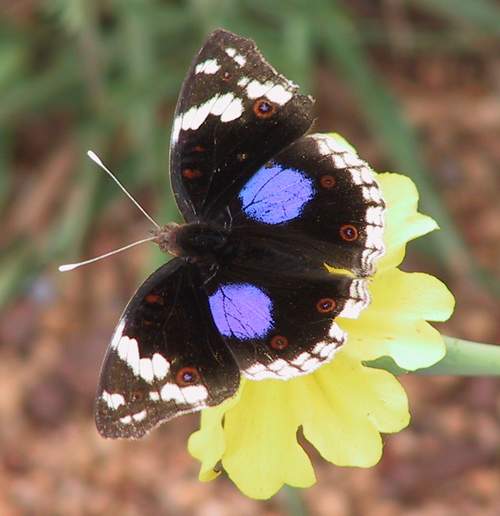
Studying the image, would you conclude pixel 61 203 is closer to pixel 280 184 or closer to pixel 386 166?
pixel 386 166

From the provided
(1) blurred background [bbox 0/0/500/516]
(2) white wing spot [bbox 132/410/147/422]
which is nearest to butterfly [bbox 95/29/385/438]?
(2) white wing spot [bbox 132/410/147/422]

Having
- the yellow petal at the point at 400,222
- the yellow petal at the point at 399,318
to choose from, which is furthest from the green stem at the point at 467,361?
the yellow petal at the point at 400,222

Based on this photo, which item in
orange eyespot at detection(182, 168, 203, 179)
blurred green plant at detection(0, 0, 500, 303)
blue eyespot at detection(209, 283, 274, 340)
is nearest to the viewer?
blue eyespot at detection(209, 283, 274, 340)

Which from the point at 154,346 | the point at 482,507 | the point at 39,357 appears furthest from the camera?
the point at 39,357

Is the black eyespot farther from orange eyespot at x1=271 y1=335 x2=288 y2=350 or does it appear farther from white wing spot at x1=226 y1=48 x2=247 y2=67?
white wing spot at x1=226 y1=48 x2=247 y2=67

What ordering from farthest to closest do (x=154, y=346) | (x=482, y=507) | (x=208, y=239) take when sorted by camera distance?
1. (x=482, y=507)
2. (x=208, y=239)
3. (x=154, y=346)

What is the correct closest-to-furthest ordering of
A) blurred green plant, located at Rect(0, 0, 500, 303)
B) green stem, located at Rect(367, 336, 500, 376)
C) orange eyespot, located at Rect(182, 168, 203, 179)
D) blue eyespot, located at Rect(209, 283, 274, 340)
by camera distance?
1. green stem, located at Rect(367, 336, 500, 376)
2. blue eyespot, located at Rect(209, 283, 274, 340)
3. orange eyespot, located at Rect(182, 168, 203, 179)
4. blurred green plant, located at Rect(0, 0, 500, 303)

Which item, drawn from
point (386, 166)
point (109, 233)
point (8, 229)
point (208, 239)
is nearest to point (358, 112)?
point (386, 166)
